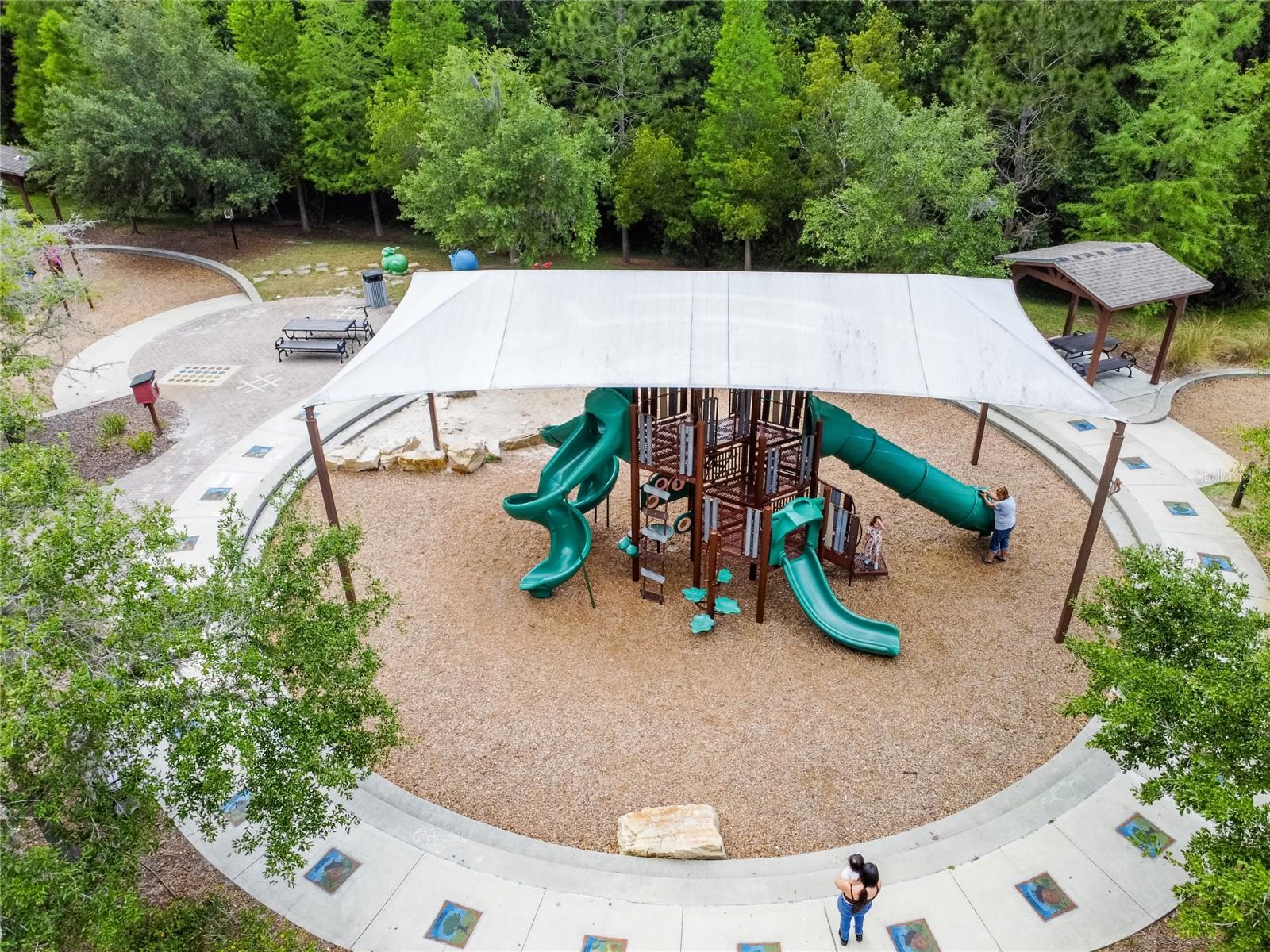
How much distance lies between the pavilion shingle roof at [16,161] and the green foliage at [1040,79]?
30.8 meters

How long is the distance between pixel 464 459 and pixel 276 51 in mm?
24815

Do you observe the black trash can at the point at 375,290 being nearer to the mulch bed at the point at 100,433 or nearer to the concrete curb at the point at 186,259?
the concrete curb at the point at 186,259

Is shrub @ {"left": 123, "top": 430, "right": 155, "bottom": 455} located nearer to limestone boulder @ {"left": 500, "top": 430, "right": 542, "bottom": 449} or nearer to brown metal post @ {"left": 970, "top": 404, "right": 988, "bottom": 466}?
limestone boulder @ {"left": 500, "top": 430, "right": 542, "bottom": 449}

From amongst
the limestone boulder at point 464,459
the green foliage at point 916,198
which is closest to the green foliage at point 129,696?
the limestone boulder at point 464,459

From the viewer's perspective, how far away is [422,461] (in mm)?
16297

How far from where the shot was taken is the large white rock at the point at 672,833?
8.77 metres

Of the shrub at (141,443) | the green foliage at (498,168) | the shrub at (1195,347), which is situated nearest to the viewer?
the shrub at (141,443)

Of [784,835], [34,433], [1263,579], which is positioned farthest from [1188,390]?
[34,433]

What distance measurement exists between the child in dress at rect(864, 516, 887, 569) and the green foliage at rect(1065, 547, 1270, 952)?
171 inches

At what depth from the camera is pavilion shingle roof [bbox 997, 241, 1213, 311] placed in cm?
1789

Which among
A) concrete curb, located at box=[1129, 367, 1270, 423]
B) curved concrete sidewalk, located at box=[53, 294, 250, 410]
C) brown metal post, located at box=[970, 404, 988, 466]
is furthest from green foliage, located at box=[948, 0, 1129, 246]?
curved concrete sidewalk, located at box=[53, 294, 250, 410]

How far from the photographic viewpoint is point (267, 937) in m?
7.20

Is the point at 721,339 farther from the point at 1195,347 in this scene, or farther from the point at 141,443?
the point at 1195,347

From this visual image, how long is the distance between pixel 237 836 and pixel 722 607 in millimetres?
6674
